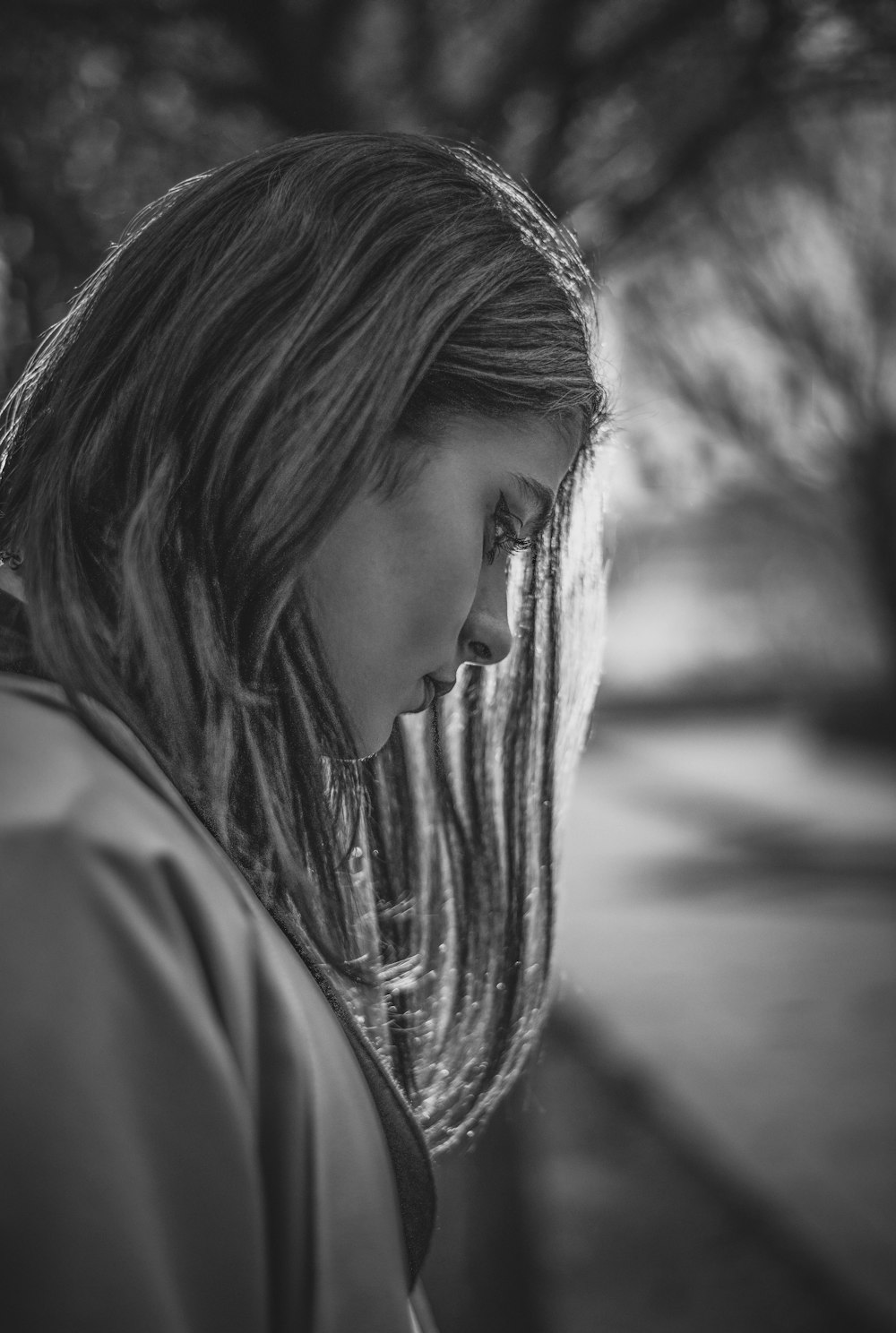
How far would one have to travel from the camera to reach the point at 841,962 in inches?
296

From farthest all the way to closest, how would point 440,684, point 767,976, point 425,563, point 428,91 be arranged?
point 767,976 → point 428,91 → point 440,684 → point 425,563

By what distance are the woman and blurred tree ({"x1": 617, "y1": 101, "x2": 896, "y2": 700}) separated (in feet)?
10.9

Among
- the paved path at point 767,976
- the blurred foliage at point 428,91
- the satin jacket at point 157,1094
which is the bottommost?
the paved path at point 767,976

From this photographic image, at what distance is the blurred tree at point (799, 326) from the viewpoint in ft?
20.6

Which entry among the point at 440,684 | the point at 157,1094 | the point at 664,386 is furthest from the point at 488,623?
the point at 664,386

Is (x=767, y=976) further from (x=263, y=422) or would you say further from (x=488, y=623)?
(x=263, y=422)

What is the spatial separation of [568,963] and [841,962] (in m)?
1.69

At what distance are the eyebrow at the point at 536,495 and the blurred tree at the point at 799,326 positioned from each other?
11.2ft

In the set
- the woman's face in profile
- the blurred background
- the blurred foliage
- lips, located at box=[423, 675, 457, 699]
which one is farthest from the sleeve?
the blurred foliage

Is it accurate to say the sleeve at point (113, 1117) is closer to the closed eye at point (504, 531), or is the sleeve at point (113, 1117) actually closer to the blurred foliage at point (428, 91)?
the closed eye at point (504, 531)

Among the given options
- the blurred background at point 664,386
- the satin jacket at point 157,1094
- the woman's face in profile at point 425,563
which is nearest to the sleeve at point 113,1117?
the satin jacket at point 157,1094

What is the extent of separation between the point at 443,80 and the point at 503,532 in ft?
7.62

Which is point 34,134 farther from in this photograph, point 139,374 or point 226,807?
point 226,807

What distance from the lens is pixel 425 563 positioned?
3.70 feet
